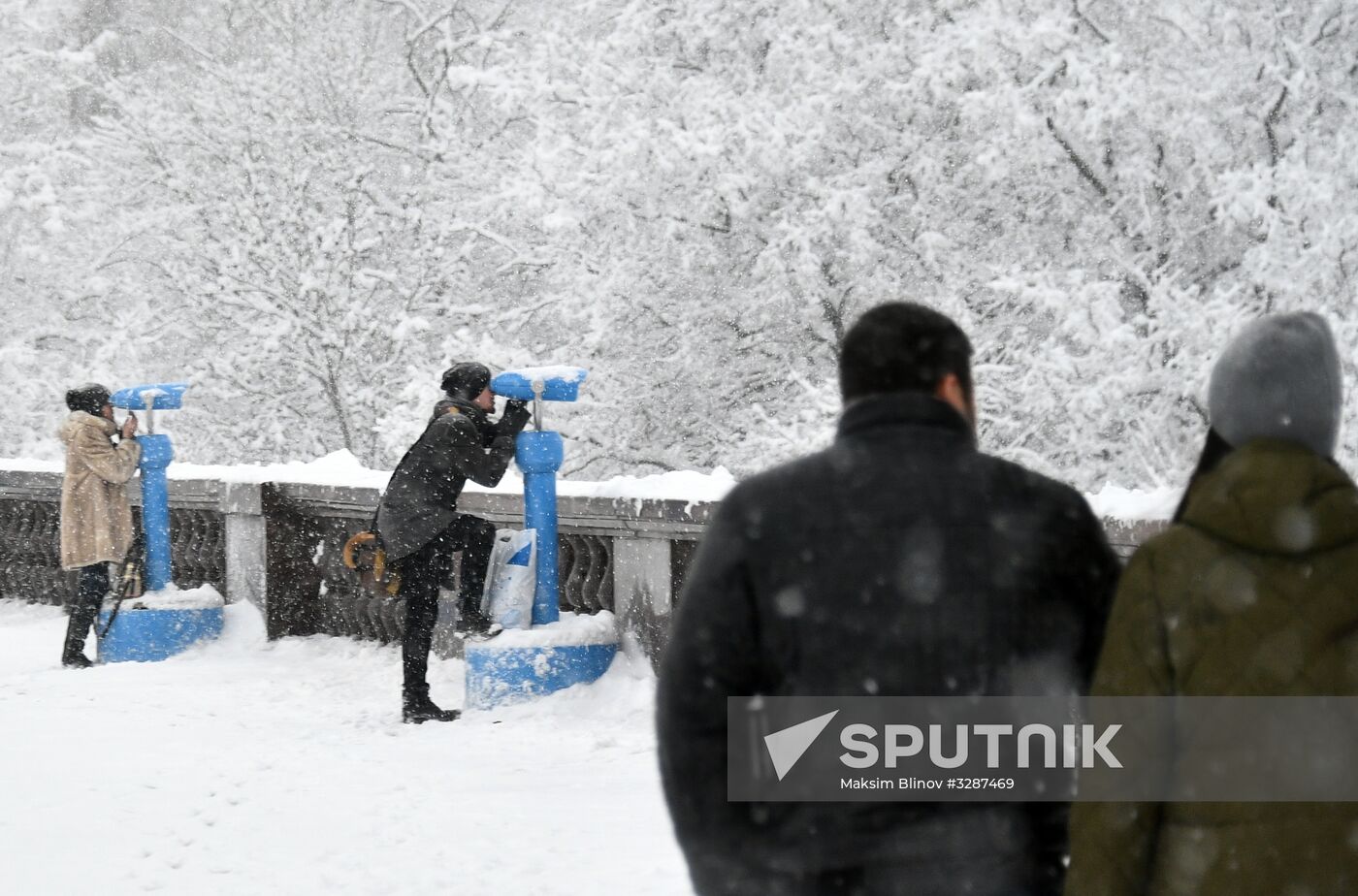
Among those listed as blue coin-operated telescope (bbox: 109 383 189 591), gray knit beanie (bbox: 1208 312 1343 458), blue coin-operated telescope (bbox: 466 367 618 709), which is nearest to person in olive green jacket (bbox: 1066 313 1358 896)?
gray knit beanie (bbox: 1208 312 1343 458)

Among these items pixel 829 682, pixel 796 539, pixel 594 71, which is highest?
pixel 594 71

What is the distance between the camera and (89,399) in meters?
9.20

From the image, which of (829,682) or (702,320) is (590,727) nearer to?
(829,682)

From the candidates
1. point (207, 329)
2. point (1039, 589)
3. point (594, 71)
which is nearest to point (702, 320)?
point (594, 71)

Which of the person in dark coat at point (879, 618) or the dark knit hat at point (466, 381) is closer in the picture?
the person in dark coat at point (879, 618)

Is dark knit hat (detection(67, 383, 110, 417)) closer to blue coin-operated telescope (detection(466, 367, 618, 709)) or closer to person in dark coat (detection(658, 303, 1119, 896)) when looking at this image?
blue coin-operated telescope (detection(466, 367, 618, 709))

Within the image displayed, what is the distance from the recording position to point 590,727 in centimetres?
693

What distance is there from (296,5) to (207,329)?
14.5 ft

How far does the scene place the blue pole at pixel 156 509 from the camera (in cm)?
957

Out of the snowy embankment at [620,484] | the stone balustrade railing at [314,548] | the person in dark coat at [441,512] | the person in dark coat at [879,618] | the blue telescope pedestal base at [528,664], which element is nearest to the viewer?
the person in dark coat at [879,618]

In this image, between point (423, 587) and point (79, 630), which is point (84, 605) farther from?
point (423, 587)

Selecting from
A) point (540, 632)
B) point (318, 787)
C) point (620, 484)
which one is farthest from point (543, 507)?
point (318, 787)

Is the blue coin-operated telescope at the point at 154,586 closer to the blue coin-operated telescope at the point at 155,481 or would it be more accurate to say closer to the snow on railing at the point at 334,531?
the blue coin-operated telescope at the point at 155,481

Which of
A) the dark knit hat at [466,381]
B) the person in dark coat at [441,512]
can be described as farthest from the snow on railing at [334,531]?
the dark knit hat at [466,381]
